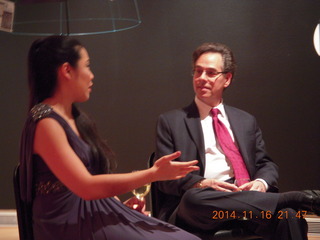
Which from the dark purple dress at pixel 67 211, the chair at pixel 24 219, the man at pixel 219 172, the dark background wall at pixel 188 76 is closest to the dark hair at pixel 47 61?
the dark purple dress at pixel 67 211

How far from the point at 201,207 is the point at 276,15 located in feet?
6.69

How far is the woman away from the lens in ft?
6.25

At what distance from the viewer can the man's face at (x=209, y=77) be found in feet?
10.3

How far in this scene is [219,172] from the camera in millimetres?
3021

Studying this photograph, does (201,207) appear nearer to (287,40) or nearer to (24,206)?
(24,206)

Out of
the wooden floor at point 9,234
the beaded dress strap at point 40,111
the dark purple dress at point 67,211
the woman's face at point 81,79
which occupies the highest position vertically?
the woman's face at point 81,79

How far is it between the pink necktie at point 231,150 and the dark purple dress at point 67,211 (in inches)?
39.8

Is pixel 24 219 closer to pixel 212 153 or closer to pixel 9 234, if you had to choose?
pixel 212 153

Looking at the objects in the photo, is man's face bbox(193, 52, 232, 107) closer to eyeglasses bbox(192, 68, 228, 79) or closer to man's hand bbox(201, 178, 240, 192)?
eyeglasses bbox(192, 68, 228, 79)

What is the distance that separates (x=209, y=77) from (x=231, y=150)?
19.2 inches

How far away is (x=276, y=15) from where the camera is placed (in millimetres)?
4031

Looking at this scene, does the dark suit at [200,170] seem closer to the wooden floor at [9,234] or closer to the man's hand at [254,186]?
the man's hand at [254,186]
